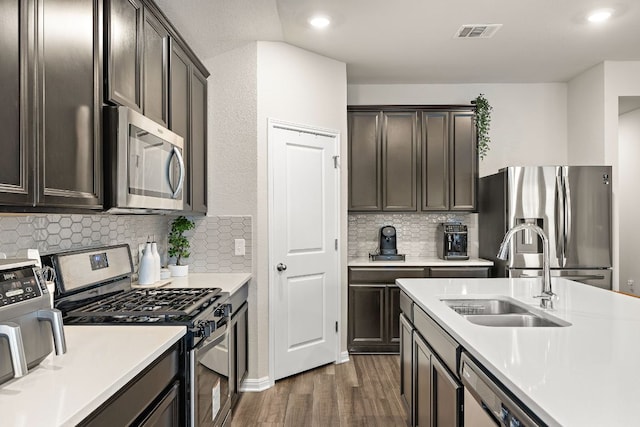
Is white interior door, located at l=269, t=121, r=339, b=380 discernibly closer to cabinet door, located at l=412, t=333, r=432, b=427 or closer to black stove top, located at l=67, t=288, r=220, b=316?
black stove top, located at l=67, t=288, r=220, b=316

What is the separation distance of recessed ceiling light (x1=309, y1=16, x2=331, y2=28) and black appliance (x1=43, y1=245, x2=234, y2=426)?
1993 millimetres

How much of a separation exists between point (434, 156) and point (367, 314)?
172 centimetres

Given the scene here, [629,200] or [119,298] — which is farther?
[629,200]

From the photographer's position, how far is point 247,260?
350 centimetres

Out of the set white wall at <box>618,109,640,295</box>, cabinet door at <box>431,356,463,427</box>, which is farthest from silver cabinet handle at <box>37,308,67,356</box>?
white wall at <box>618,109,640,295</box>

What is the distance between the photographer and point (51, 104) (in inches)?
58.7

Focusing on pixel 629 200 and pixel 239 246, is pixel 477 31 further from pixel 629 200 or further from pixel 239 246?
pixel 629 200

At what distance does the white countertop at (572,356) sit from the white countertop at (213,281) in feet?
4.12

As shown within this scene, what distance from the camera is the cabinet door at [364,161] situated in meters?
4.60

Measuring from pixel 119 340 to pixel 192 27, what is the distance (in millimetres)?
2226

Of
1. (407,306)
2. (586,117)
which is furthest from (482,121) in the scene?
(407,306)

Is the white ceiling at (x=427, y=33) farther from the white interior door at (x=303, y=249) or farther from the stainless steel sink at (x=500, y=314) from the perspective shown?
the stainless steel sink at (x=500, y=314)

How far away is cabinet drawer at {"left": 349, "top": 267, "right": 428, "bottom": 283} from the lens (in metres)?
4.34

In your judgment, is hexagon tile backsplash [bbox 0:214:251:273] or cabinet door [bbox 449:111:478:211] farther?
cabinet door [bbox 449:111:478:211]
